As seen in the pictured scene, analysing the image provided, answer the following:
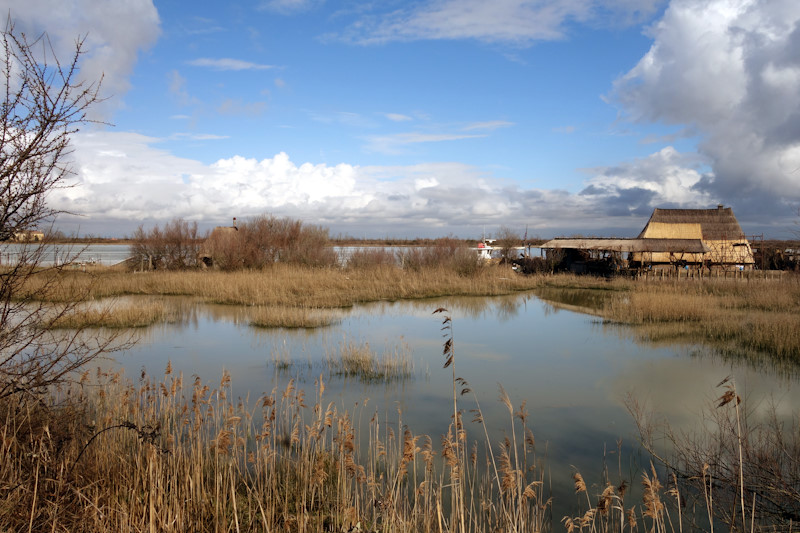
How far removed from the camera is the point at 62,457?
13.1 ft

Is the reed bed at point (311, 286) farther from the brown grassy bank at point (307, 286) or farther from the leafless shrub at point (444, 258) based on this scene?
the leafless shrub at point (444, 258)

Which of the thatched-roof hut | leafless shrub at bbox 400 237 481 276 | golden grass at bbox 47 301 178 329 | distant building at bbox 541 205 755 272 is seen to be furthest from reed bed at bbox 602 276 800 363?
golden grass at bbox 47 301 178 329

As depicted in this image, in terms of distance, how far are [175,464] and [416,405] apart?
3855mm

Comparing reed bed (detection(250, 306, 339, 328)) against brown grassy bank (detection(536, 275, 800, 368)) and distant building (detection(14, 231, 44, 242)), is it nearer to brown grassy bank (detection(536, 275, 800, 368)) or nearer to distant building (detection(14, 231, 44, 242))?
brown grassy bank (detection(536, 275, 800, 368))

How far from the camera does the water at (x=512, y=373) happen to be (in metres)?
6.68

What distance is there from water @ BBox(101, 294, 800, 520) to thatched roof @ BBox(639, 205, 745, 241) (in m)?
20.0

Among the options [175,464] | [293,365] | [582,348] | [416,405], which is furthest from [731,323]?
[175,464]

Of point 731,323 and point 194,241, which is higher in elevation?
point 194,241

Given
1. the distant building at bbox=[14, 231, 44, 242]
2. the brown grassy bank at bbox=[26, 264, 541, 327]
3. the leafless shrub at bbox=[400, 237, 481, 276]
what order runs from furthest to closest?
the leafless shrub at bbox=[400, 237, 481, 276], the brown grassy bank at bbox=[26, 264, 541, 327], the distant building at bbox=[14, 231, 44, 242]

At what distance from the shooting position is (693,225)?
3281 centimetres

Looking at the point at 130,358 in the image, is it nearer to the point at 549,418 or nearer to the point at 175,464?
the point at 175,464

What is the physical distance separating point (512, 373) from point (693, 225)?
93.2 ft

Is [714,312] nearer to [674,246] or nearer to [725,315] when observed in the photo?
[725,315]

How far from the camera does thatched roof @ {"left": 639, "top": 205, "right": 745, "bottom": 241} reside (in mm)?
32562
